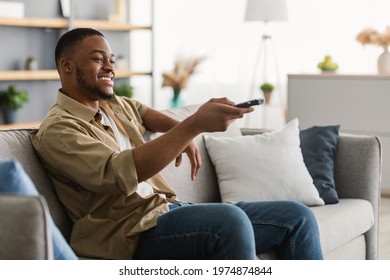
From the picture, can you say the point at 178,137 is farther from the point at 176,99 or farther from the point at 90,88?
the point at 176,99

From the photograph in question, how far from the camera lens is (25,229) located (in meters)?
1.56

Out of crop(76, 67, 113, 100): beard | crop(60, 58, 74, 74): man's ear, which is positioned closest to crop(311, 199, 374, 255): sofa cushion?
crop(76, 67, 113, 100): beard

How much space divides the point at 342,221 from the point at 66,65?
132 cm

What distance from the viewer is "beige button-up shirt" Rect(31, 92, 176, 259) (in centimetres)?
231

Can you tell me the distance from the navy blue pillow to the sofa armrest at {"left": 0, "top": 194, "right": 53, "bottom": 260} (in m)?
2.04

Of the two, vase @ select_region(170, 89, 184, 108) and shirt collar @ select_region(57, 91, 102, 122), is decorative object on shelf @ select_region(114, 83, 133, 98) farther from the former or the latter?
shirt collar @ select_region(57, 91, 102, 122)

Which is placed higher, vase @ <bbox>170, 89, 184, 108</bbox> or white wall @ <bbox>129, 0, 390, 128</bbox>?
white wall @ <bbox>129, 0, 390, 128</bbox>

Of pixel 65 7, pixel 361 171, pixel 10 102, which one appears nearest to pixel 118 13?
pixel 65 7

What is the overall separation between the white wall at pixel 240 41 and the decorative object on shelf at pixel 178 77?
177mm

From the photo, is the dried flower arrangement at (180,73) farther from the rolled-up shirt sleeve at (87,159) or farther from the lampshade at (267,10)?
the rolled-up shirt sleeve at (87,159)

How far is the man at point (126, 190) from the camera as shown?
230 cm

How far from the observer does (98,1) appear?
717 centimetres
